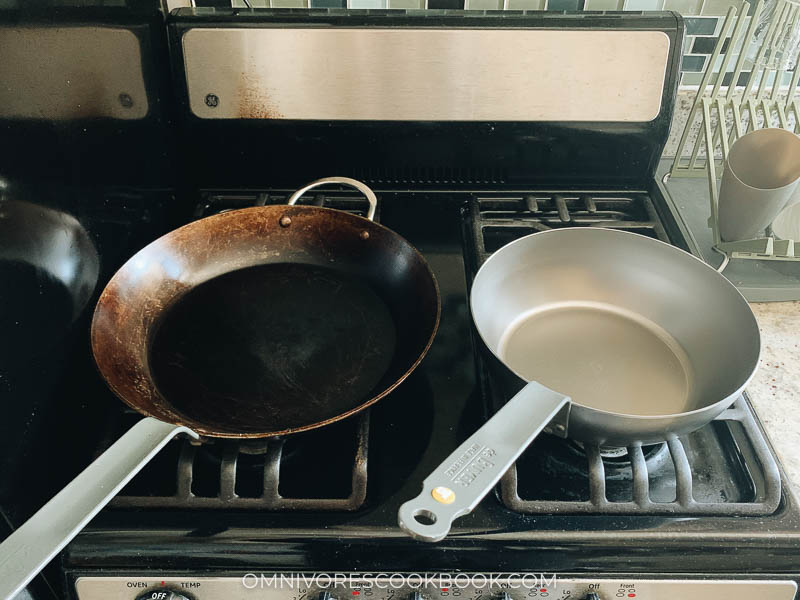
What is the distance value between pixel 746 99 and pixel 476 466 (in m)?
0.75

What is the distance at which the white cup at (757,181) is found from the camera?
2.46ft

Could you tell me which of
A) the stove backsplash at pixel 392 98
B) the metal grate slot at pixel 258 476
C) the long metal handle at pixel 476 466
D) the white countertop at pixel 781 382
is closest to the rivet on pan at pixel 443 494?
the long metal handle at pixel 476 466

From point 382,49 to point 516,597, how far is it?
0.60 m

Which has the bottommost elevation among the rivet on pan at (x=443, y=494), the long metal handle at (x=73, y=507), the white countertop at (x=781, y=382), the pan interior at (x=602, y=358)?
the white countertop at (x=781, y=382)

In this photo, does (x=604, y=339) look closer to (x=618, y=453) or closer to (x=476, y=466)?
(x=618, y=453)

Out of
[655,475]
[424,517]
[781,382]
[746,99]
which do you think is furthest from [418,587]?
[746,99]

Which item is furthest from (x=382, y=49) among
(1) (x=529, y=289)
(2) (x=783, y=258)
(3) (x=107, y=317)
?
(2) (x=783, y=258)

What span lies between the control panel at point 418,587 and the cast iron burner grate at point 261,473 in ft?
0.19

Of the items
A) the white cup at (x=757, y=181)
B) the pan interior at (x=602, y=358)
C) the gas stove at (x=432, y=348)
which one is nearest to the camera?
the gas stove at (x=432, y=348)

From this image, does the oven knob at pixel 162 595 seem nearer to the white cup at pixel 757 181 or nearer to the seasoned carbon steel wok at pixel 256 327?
the seasoned carbon steel wok at pixel 256 327

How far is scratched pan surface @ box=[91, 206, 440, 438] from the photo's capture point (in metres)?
0.58

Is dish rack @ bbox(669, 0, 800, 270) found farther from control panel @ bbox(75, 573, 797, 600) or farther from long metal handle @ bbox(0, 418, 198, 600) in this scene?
long metal handle @ bbox(0, 418, 198, 600)

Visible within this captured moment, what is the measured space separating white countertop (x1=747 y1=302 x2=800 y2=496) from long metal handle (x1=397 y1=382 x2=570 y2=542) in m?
0.25

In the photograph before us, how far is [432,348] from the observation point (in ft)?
2.22
